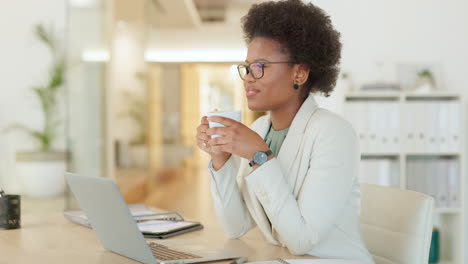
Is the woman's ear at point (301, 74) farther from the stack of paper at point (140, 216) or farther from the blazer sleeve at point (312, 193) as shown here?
the stack of paper at point (140, 216)

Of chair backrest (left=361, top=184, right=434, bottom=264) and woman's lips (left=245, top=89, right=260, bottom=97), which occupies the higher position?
woman's lips (left=245, top=89, right=260, bottom=97)

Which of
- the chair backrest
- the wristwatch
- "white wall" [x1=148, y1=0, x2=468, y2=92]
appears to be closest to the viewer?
the wristwatch

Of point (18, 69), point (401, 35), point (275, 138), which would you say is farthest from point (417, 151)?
point (18, 69)

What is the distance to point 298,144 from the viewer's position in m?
1.72

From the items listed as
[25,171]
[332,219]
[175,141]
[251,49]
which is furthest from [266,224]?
[175,141]

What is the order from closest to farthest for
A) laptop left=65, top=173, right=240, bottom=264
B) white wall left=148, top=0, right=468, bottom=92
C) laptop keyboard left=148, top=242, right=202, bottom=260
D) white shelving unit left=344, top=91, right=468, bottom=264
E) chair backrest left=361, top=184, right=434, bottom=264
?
laptop left=65, top=173, right=240, bottom=264 → laptop keyboard left=148, top=242, right=202, bottom=260 → chair backrest left=361, top=184, right=434, bottom=264 → white shelving unit left=344, top=91, right=468, bottom=264 → white wall left=148, top=0, right=468, bottom=92

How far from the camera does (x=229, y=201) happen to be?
6.02 ft

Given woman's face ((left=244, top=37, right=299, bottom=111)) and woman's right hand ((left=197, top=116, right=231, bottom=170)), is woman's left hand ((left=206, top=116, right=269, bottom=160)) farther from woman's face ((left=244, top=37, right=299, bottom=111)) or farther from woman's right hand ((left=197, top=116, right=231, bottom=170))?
woman's face ((left=244, top=37, right=299, bottom=111))

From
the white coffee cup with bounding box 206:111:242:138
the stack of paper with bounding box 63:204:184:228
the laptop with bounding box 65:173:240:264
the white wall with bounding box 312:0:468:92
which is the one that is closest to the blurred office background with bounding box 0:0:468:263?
the white wall with bounding box 312:0:468:92

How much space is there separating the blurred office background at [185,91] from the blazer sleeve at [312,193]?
8.41ft

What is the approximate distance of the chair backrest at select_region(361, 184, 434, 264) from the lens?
1.70 metres

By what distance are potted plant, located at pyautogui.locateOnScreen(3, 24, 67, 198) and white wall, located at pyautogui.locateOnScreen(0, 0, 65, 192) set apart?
68 millimetres

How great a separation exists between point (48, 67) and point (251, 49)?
4891mm

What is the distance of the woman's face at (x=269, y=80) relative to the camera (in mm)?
1775
